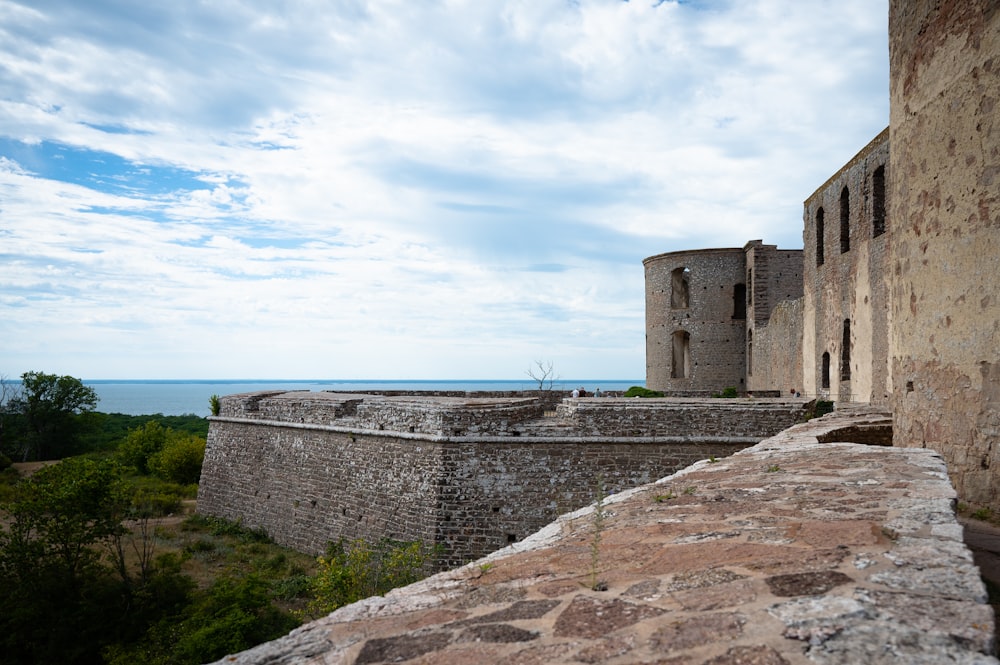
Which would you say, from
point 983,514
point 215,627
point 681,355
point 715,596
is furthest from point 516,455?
point 681,355

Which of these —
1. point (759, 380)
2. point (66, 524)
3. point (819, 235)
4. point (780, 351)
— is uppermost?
point (819, 235)

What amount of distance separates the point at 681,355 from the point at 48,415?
31.2 metres

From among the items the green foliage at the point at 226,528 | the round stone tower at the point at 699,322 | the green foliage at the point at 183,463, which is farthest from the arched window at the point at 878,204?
the green foliage at the point at 183,463

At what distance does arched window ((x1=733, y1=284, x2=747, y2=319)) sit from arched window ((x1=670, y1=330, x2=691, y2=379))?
1.93 metres

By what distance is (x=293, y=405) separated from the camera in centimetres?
1597

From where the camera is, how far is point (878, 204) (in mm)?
13117

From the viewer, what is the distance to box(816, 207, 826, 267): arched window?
54.2 ft

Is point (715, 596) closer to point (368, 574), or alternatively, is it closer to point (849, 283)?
point (368, 574)

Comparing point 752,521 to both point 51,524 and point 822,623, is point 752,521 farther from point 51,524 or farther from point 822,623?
point 51,524

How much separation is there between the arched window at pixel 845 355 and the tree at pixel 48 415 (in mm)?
35169

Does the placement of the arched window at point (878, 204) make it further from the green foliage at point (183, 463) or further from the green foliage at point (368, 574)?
the green foliage at point (183, 463)

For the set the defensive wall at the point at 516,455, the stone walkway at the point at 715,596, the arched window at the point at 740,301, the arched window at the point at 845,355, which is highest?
the arched window at the point at 740,301

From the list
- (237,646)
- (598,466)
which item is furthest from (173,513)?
(598,466)

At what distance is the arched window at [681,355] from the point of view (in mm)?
26803
